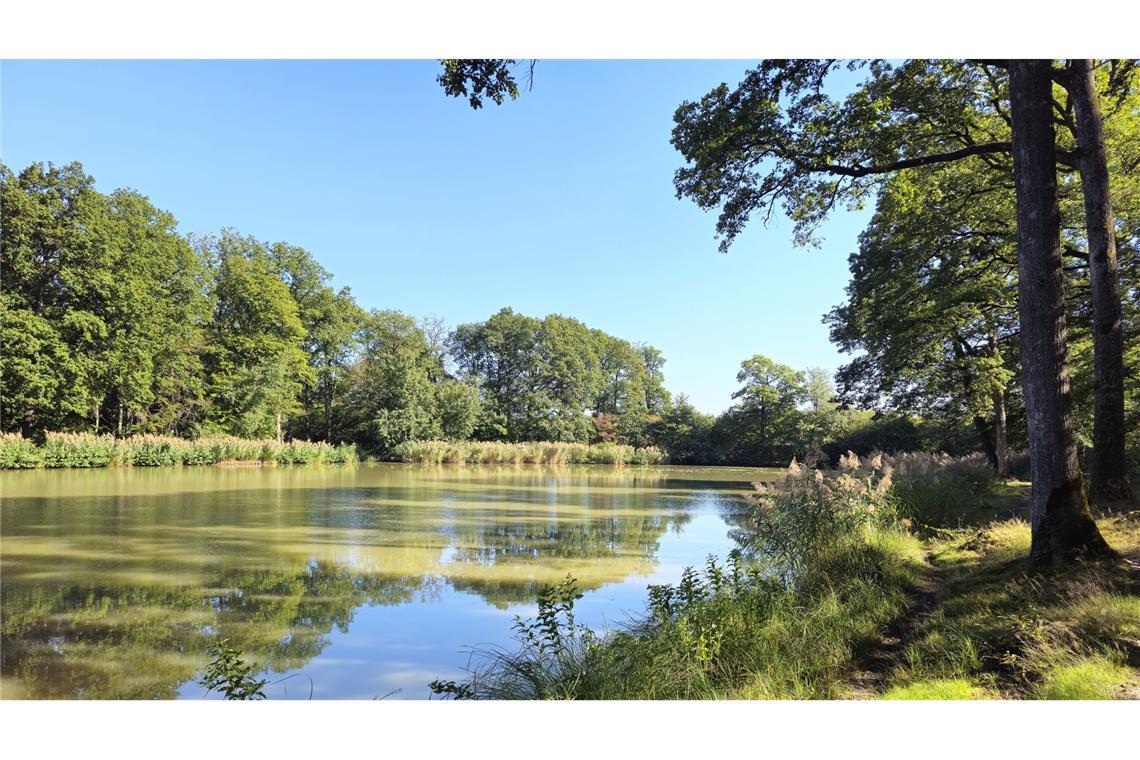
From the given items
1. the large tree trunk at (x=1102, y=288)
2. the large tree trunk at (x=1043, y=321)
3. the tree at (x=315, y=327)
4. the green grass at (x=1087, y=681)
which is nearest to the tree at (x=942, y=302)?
the large tree trunk at (x=1102, y=288)

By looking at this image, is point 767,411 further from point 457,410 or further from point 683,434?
point 457,410

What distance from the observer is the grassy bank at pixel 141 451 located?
53.7ft

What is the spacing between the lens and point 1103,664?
8.50ft

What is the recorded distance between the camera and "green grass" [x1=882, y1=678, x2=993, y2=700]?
2676 mm

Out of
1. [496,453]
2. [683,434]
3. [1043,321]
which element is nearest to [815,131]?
[1043,321]

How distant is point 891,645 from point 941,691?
100 cm

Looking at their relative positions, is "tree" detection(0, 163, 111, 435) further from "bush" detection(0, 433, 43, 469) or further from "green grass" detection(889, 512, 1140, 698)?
"green grass" detection(889, 512, 1140, 698)

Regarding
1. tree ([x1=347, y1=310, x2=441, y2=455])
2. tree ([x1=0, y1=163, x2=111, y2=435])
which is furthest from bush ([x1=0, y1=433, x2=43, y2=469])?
tree ([x1=347, y1=310, x2=441, y2=455])

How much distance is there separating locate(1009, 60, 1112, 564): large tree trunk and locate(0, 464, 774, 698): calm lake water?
323 cm

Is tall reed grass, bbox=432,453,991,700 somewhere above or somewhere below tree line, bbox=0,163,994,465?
below
